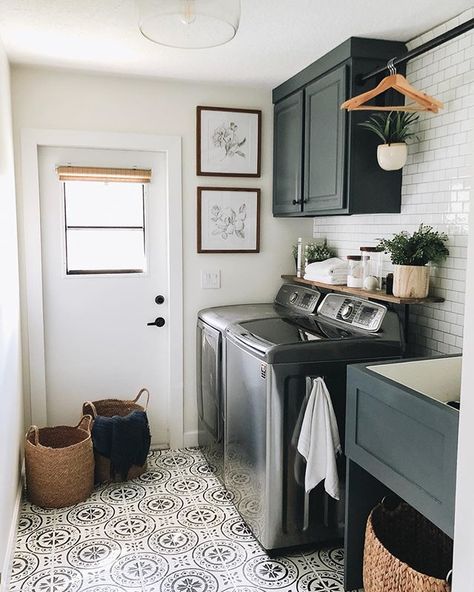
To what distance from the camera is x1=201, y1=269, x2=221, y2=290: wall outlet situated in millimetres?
3604

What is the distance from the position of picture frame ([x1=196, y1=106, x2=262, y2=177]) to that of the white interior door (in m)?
Answer: 0.28

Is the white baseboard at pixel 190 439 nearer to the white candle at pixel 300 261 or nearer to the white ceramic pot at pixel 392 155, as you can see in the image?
the white candle at pixel 300 261

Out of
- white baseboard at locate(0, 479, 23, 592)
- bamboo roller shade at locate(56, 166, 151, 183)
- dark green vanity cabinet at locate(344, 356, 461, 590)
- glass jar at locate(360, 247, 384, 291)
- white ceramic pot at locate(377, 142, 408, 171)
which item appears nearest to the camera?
dark green vanity cabinet at locate(344, 356, 461, 590)

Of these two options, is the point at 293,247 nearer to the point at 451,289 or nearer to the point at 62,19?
the point at 451,289

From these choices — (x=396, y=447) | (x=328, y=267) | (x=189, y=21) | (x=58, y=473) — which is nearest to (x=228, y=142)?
(x=328, y=267)

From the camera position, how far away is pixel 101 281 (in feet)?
11.5

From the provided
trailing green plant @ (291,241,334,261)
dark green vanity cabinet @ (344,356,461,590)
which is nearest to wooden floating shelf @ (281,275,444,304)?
trailing green plant @ (291,241,334,261)

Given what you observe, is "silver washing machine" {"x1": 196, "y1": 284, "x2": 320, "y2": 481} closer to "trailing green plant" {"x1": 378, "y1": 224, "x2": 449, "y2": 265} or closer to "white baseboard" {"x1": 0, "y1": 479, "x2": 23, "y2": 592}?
"trailing green plant" {"x1": 378, "y1": 224, "x2": 449, "y2": 265}

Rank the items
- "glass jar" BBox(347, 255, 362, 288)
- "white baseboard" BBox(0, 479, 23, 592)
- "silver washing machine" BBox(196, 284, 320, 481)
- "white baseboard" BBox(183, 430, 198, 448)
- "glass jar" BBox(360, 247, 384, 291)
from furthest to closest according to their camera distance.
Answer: "white baseboard" BBox(183, 430, 198, 448) → "silver washing machine" BBox(196, 284, 320, 481) → "glass jar" BBox(347, 255, 362, 288) → "glass jar" BBox(360, 247, 384, 291) → "white baseboard" BBox(0, 479, 23, 592)

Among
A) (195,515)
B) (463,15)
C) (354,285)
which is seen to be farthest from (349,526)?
(463,15)

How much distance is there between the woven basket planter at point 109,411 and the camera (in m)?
3.14

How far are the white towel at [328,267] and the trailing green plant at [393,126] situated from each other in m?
0.73

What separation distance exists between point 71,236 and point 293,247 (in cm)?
146

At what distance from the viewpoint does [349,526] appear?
2.19 meters
